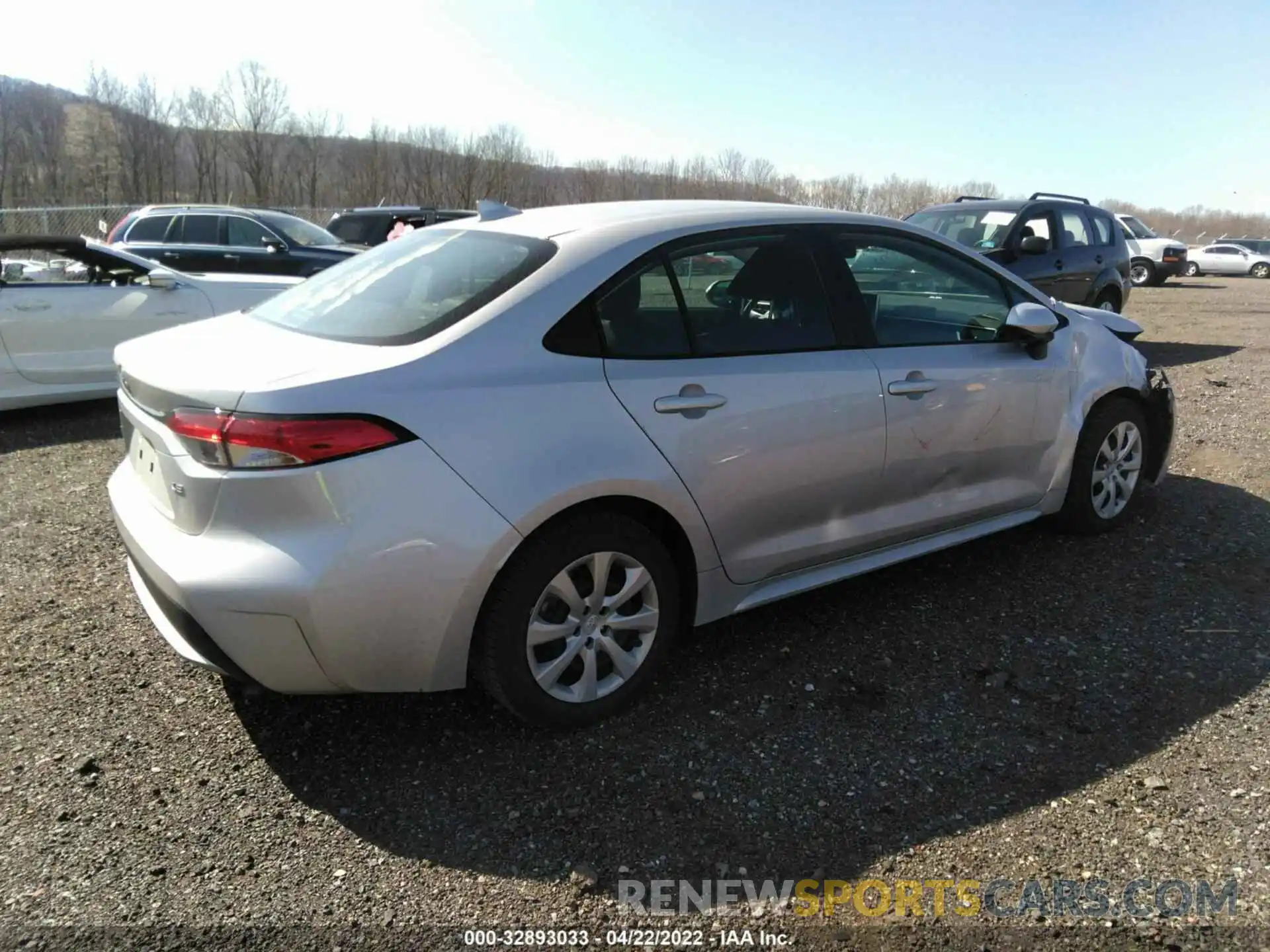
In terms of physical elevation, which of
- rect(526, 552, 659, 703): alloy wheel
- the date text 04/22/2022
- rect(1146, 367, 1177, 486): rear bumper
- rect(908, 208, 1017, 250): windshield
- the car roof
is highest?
rect(908, 208, 1017, 250): windshield

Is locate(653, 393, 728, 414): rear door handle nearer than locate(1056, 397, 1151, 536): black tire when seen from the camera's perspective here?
Yes

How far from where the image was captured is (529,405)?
2.62 meters

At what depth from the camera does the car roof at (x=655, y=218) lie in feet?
10.2

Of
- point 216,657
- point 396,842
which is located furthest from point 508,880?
point 216,657

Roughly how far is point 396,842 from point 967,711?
1.89 metres

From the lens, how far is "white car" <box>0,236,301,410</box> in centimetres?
668

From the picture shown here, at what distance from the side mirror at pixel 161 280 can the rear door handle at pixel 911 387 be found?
6.18m

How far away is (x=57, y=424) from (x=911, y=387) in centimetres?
660

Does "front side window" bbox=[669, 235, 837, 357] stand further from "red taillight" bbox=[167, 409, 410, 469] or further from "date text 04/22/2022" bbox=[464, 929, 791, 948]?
"date text 04/22/2022" bbox=[464, 929, 791, 948]

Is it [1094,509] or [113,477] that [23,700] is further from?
[1094,509]

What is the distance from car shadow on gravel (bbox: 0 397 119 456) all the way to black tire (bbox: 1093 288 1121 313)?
1019 centimetres

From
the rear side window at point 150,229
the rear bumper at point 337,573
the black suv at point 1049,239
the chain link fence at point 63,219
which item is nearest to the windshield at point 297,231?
the rear side window at point 150,229

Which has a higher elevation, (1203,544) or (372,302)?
(372,302)

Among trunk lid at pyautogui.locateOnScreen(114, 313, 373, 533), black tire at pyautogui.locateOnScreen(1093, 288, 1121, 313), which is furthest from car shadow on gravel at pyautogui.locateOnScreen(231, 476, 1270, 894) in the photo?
black tire at pyautogui.locateOnScreen(1093, 288, 1121, 313)
